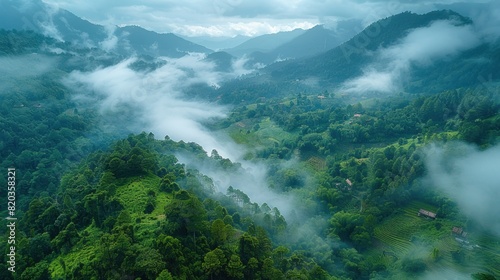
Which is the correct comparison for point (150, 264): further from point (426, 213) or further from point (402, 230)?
point (426, 213)

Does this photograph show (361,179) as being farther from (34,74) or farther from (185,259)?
(34,74)

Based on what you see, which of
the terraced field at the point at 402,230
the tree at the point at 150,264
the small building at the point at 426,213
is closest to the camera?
the tree at the point at 150,264

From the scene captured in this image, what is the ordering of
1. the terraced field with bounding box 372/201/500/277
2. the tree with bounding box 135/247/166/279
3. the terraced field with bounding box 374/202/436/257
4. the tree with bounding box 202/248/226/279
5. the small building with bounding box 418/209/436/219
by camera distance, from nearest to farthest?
the tree with bounding box 135/247/166/279 < the tree with bounding box 202/248/226/279 < the terraced field with bounding box 372/201/500/277 < the terraced field with bounding box 374/202/436/257 < the small building with bounding box 418/209/436/219

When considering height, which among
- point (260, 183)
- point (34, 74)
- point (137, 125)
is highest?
point (34, 74)

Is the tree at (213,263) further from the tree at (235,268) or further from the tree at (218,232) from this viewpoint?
the tree at (218,232)

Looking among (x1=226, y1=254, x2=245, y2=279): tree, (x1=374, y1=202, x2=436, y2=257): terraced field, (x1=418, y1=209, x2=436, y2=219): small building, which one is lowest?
(x1=374, y1=202, x2=436, y2=257): terraced field

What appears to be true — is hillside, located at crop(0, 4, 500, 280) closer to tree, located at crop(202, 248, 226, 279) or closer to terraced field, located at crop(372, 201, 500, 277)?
tree, located at crop(202, 248, 226, 279)

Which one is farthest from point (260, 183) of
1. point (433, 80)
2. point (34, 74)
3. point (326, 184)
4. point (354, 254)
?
point (433, 80)

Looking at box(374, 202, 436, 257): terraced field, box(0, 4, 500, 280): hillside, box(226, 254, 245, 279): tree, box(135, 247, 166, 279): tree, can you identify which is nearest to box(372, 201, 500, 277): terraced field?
box(374, 202, 436, 257): terraced field

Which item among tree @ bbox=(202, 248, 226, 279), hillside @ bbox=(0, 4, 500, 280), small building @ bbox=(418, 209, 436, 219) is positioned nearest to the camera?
tree @ bbox=(202, 248, 226, 279)

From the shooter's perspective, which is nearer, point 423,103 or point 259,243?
point 259,243

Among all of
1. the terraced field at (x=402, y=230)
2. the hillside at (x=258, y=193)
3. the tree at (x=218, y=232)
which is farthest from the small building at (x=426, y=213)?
the tree at (x=218, y=232)
